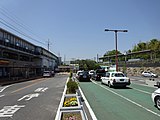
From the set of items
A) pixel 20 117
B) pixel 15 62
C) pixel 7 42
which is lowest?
pixel 20 117

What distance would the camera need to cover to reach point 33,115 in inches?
368

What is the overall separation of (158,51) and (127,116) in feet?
194

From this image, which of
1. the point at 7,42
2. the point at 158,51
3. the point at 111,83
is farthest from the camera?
the point at 158,51

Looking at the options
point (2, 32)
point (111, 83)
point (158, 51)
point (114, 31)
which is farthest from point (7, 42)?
point (158, 51)

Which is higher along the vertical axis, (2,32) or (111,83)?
(2,32)

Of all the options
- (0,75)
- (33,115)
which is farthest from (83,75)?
(33,115)

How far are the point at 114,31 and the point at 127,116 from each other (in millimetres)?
24871

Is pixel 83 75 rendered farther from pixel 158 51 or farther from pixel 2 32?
pixel 158 51

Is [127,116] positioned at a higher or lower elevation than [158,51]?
lower

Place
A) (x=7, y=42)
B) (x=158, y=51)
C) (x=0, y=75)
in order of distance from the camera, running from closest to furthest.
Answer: (x=0, y=75), (x=7, y=42), (x=158, y=51)

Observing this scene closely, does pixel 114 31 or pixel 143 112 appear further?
pixel 114 31

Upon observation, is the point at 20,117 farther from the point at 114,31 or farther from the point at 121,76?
the point at 114,31

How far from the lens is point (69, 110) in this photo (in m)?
8.50

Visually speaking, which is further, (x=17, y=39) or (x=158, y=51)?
(x=158, y=51)
